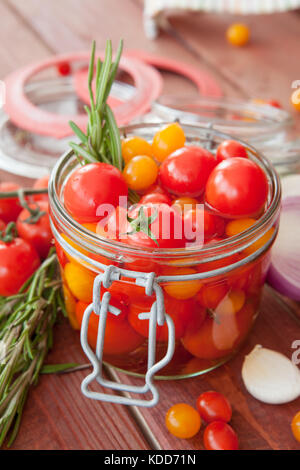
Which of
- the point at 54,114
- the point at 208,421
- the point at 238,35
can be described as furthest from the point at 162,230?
the point at 238,35

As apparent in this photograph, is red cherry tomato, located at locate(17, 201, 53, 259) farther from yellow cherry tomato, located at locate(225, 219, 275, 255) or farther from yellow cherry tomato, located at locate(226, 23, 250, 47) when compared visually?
yellow cherry tomato, located at locate(226, 23, 250, 47)

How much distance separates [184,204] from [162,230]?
0.23 ft

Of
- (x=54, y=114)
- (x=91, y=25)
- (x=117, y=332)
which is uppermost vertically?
(x=91, y=25)

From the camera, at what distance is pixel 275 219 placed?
592mm

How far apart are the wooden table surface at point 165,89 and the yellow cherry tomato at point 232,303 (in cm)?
11

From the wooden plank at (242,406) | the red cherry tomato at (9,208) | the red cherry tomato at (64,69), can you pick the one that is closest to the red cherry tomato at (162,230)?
the wooden plank at (242,406)

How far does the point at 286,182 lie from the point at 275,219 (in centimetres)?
20

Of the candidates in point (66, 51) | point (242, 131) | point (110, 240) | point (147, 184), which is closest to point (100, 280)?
point (110, 240)

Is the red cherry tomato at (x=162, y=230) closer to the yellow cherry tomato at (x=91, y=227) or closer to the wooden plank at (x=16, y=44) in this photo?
the yellow cherry tomato at (x=91, y=227)

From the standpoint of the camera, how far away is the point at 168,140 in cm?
62

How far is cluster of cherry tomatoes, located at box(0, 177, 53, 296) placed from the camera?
69cm

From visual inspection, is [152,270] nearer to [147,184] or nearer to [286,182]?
[147,184]

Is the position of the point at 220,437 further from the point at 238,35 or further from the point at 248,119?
the point at 238,35

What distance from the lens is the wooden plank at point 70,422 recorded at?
1.97 feet
